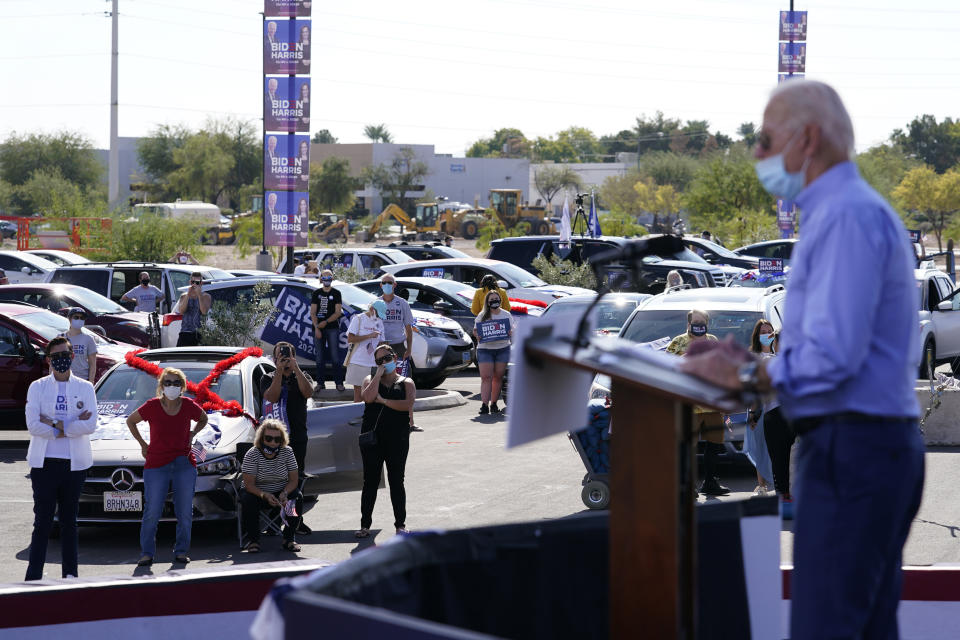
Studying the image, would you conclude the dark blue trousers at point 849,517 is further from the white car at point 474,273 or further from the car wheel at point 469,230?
the car wheel at point 469,230

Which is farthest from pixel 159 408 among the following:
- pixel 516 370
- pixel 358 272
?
pixel 358 272

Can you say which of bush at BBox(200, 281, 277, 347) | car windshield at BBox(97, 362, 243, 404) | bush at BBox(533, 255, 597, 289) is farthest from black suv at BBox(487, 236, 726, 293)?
car windshield at BBox(97, 362, 243, 404)

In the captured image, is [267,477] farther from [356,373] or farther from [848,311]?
[848,311]

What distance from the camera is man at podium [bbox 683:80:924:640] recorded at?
256cm

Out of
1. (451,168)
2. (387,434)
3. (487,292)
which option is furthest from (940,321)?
(451,168)

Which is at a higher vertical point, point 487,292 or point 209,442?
point 487,292

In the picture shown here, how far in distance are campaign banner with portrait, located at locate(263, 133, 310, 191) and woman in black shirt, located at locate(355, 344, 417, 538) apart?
2141cm

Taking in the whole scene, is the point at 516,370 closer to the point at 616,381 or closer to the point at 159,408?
the point at 616,381

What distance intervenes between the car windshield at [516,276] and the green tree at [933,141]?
341 feet

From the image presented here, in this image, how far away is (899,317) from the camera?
2.66m

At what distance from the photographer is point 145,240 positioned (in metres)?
33.8

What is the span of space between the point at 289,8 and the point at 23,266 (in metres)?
9.39

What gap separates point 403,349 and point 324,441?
562 centimetres

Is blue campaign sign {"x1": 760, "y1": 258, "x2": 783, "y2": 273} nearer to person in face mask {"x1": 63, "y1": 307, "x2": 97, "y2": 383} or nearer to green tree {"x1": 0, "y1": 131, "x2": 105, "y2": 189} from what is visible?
person in face mask {"x1": 63, "y1": 307, "x2": 97, "y2": 383}
